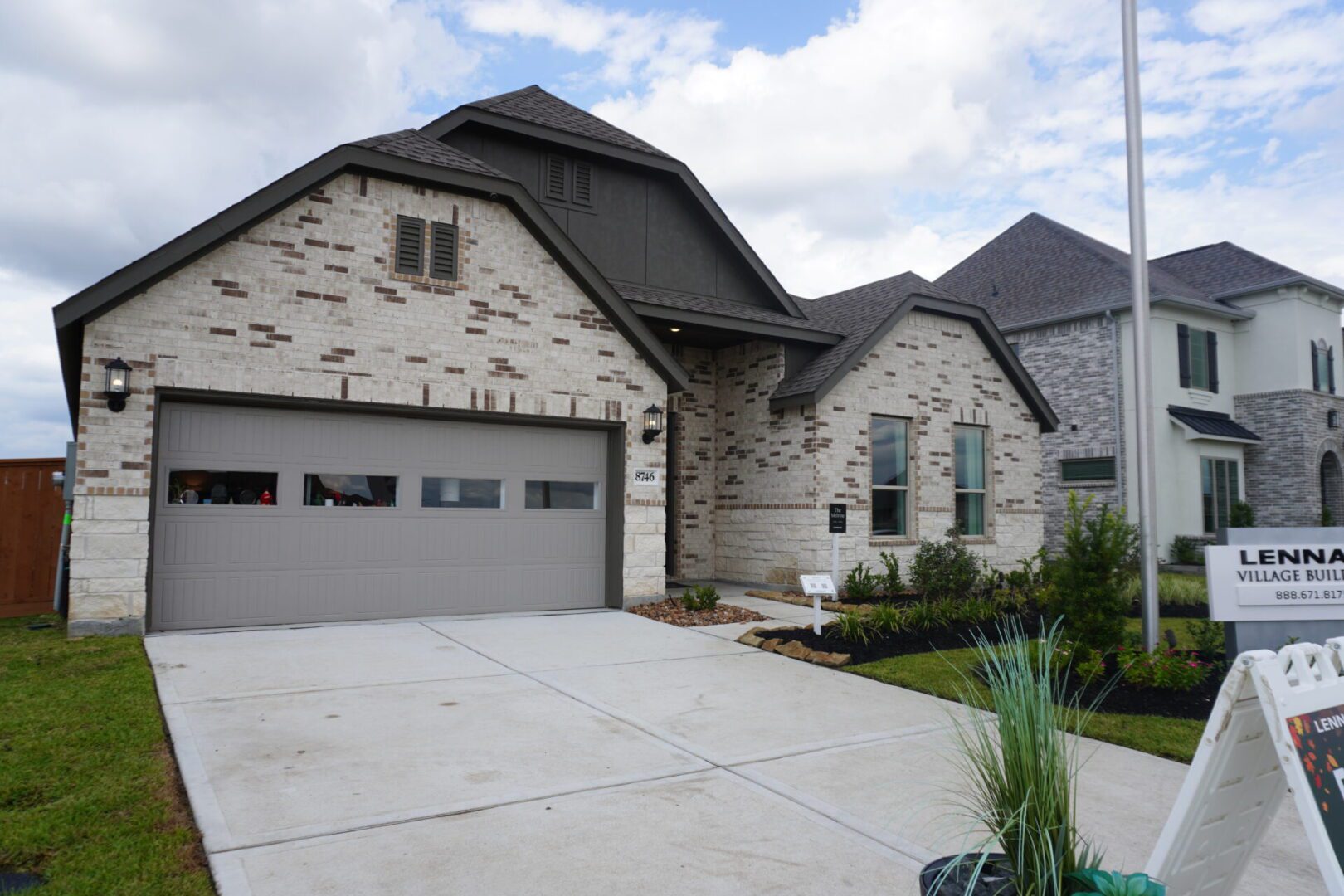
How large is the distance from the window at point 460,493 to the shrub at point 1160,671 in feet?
24.0

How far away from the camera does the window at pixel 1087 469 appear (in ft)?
72.5

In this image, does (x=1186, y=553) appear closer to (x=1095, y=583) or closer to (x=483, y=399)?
(x=1095, y=583)

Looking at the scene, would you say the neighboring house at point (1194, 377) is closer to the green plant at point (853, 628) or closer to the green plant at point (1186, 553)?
the green plant at point (1186, 553)


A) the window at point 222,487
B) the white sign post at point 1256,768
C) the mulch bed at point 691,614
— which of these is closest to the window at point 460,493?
the window at point 222,487

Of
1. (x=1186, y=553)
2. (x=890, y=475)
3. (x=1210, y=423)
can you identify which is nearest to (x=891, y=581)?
(x=890, y=475)

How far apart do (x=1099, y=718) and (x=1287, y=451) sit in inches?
895

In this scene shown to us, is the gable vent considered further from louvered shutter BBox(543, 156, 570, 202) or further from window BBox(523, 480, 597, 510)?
window BBox(523, 480, 597, 510)

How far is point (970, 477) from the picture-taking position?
1584 cm

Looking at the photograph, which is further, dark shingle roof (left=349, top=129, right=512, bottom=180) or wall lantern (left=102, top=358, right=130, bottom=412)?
dark shingle roof (left=349, top=129, right=512, bottom=180)

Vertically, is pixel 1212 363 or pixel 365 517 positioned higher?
pixel 1212 363

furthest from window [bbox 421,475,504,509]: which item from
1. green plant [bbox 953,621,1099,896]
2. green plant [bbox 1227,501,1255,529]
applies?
green plant [bbox 1227,501,1255,529]

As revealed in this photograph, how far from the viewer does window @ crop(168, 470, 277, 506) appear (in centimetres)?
935

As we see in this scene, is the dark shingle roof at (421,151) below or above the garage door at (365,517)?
above

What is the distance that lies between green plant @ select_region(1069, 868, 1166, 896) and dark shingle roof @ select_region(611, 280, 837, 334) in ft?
37.2
